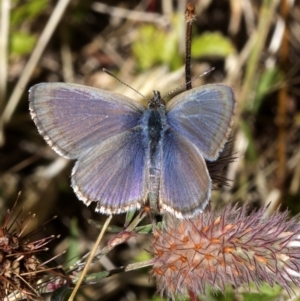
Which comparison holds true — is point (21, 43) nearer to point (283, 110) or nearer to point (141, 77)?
point (141, 77)

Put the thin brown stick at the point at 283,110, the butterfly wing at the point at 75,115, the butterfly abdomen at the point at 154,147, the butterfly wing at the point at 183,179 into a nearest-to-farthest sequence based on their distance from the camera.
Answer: the butterfly wing at the point at 183,179
the butterfly abdomen at the point at 154,147
the butterfly wing at the point at 75,115
the thin brown stick at the point at 283,110

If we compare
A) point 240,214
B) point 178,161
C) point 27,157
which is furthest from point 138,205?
point 27,157

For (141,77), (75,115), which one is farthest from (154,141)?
(141,77)

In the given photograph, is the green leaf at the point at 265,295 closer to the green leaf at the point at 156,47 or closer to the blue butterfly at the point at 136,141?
the blue butterfly at the point at 136,141

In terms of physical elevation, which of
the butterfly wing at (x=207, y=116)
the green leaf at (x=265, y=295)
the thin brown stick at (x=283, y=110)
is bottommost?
the green leaf at (x=265, y=295)

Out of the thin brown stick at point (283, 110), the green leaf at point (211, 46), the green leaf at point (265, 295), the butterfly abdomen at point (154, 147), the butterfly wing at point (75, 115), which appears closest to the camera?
the butterfly abdomen at point (154, 147)

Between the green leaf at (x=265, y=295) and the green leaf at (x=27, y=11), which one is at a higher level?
the green leaf at (x=27, y=11)

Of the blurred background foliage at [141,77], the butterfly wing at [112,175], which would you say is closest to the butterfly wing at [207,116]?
the butterfly wing at [112,175]

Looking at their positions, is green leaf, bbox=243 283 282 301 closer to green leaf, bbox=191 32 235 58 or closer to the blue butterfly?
the blue butterfly
